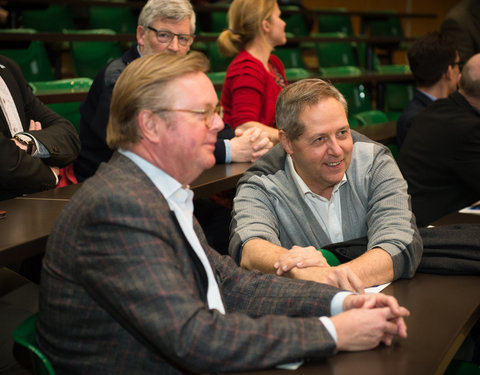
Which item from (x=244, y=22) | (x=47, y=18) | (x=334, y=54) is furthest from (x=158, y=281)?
(x=334, y=54)

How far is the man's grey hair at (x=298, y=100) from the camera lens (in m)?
1.89

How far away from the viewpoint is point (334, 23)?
306 inches

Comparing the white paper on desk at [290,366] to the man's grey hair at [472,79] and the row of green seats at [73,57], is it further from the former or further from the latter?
the row of green seats at [73,57]

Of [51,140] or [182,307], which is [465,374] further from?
[51,140]

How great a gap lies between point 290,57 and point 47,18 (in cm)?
228

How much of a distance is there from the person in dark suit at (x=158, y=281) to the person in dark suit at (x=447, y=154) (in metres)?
1.66

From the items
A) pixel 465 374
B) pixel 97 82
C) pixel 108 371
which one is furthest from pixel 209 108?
pixel 97 82

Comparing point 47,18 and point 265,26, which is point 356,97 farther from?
point 47,18

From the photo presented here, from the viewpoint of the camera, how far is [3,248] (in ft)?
4.67

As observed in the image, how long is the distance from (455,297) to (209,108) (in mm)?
744

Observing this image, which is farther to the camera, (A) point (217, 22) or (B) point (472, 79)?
(A) point (217, 22)

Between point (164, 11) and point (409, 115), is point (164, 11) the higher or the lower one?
the higher one

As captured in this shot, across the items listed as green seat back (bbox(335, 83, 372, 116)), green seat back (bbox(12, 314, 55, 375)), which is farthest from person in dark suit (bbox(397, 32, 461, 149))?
green seat back (bbox(12, 314, 55, 375))

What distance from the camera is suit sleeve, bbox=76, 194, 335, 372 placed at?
1087mm
